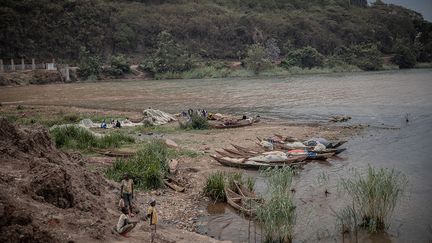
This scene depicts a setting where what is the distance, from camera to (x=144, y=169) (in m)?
12.9

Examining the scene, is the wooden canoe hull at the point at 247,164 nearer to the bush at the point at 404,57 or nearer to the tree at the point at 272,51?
the tree at the point at 272,51

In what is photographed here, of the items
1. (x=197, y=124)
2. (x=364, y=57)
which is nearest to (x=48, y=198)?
(x=197, y=124)

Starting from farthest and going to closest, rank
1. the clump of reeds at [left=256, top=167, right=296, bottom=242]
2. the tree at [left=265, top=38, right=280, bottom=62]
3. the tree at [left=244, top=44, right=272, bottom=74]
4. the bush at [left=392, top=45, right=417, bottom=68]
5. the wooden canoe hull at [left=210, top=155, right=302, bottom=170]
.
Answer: the bush at [left=392, top=45, right=417, bottom=68]
the tree at [left=265, top=38, right=280, bottom=62]
the tree at [left=244, top=44, right=272, bottom=74]
the wooden canoe hull at [left=210, top=155, right=302, bottom=170]
the clump of reeds at [left=256, top=167, right=296, bottom=242]

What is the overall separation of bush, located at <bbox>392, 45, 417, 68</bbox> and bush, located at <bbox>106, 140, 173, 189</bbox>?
88134 mm

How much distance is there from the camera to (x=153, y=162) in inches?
522

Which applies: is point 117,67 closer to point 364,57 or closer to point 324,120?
point 324,120

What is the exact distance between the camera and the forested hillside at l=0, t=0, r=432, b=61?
72438 millimetres

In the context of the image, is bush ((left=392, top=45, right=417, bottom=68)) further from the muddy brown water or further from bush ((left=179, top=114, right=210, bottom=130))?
bush ((left=179, top=114, right=210, bottom=130))

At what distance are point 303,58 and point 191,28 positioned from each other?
86.9 ft

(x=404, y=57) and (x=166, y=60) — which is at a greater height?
(x=404, y=57)

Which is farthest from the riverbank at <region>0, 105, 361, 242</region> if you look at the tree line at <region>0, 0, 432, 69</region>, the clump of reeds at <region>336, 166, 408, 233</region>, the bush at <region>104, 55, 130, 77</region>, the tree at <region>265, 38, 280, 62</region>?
the tree at <region>265, 38, 280, 62</region>

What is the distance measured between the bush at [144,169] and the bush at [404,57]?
289 ft

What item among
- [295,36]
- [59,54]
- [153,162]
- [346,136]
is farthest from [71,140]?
[295,36]

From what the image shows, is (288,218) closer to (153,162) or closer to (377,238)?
(377,238)
